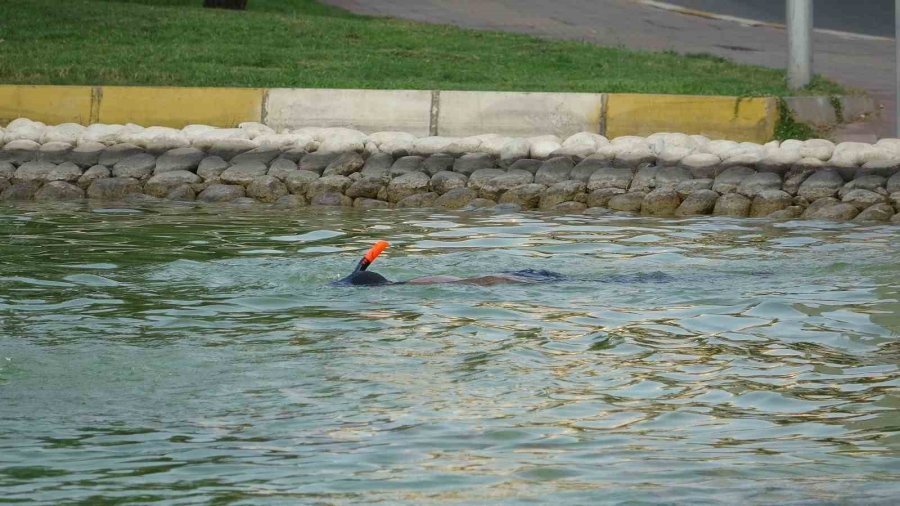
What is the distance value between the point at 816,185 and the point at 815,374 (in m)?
5.98

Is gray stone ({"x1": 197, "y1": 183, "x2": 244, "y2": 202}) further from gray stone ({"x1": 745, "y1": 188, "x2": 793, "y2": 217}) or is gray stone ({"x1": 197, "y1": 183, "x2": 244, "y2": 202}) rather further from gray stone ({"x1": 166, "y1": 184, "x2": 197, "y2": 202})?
gray stone ({"x1": 745, "y1": 188, "x2": 793, "y2": 217})

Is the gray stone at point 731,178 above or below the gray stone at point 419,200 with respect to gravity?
above

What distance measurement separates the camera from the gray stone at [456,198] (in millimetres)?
12906

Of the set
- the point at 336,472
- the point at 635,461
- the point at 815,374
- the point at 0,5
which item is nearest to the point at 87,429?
the point at 336,472

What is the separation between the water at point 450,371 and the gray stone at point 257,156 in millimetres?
2719

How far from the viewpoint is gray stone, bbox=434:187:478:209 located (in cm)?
1291

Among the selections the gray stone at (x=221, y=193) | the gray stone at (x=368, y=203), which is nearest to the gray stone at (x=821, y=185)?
the gray stone at (x=368, y=203)

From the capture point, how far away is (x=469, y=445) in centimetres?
536

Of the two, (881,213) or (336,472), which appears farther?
(881,213)

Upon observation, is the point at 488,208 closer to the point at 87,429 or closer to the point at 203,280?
the point at 203,280

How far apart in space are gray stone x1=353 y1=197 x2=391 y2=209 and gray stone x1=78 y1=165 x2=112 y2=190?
250 centimetres

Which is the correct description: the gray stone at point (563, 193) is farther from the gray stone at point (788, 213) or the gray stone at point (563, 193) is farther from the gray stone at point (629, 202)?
the gray stone at point (788, 213)

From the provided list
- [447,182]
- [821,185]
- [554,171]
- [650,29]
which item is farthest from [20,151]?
[650,29]

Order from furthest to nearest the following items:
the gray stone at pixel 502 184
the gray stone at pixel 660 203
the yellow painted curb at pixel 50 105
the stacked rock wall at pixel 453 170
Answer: the yellow painted curb at pixel 50 105, the gray stone at pixel 502 184, the gray stone at pixel 660 203, the stacked rock wall at pixel 453 170
